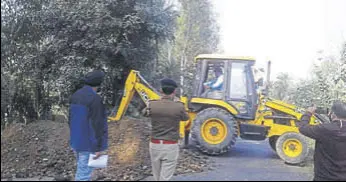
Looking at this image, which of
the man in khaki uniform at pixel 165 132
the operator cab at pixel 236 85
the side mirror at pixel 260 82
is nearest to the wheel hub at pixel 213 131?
the operator cab at pixel 236 85

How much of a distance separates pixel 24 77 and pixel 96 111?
17.2 ft

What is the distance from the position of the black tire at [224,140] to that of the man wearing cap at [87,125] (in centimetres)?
433

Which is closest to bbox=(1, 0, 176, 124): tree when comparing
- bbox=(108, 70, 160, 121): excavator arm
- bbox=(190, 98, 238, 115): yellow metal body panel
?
bbox=(108, 70, 160, 121): excavator arm

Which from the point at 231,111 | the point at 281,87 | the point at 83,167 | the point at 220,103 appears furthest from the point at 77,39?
the point at 281,87

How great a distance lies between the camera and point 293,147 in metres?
8.41

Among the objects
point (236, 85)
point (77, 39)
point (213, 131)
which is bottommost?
point (213, 131)

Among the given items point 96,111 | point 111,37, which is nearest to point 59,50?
point 111,37

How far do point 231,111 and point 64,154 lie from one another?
12.3 ft

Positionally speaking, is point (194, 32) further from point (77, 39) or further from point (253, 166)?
point (253, 166)

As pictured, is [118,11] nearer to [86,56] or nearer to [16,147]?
[86,56]

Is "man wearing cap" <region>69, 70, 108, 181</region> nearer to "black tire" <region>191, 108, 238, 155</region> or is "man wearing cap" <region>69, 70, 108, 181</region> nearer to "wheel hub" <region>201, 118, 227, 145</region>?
"black tire" <region>191, 108, 238, 155</region>

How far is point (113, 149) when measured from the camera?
7.31 m

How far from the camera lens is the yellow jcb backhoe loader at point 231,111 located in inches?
335

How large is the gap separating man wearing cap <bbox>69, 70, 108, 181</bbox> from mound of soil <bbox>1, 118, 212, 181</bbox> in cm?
95
